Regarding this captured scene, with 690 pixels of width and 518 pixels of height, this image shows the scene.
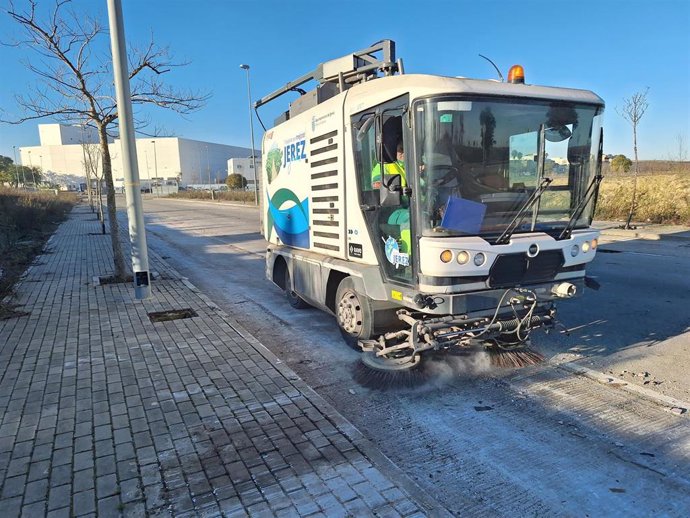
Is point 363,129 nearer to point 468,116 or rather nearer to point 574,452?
point 468,116

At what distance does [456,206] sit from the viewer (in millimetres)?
4000

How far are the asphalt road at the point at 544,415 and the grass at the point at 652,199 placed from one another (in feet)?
43.5

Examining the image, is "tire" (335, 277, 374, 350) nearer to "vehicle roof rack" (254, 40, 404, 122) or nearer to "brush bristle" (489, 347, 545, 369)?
"brush bristle" (489, 347, 545, 369)

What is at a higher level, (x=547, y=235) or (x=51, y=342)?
(x=547, y=235)

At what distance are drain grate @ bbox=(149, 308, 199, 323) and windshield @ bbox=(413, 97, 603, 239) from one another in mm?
4457

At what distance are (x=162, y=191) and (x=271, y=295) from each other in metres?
93.5

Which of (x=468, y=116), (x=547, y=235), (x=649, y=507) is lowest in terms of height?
(x=649, y=507)

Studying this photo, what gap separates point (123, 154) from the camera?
787cm

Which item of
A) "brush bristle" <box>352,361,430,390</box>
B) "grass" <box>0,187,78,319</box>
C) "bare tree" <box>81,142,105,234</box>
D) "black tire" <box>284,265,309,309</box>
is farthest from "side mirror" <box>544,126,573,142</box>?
"bare tree" <box>81,142,105,234</box>

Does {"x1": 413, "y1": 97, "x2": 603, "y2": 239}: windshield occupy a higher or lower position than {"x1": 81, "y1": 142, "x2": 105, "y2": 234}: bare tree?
lower

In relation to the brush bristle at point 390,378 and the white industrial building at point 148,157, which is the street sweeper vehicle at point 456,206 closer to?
the brush bristle at point 390,378

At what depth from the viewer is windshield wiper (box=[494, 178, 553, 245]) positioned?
4.14 m

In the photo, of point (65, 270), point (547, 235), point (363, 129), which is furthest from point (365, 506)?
point (65, 270)

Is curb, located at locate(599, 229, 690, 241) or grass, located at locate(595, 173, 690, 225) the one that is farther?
grass, located at locate(595, 173, 690, 225)
